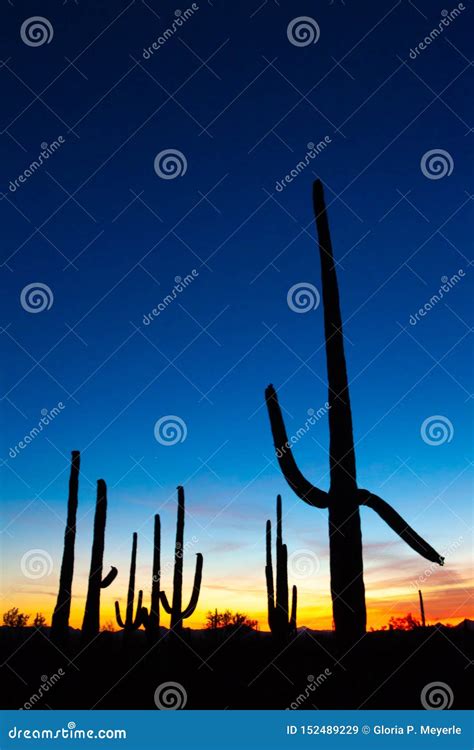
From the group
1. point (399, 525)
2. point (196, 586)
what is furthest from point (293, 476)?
point (196, 586)

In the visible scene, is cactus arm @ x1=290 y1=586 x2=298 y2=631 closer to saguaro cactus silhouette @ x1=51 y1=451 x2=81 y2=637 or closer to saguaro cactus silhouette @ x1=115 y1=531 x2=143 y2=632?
saguaro cactus silhouette @ x1=115 y1=531 x2=143 y2=632

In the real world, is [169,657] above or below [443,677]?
below

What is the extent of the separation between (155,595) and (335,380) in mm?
13305

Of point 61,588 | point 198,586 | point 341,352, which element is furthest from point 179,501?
point 341,352

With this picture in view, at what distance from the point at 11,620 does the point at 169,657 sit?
24.2 m

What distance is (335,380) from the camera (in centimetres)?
694

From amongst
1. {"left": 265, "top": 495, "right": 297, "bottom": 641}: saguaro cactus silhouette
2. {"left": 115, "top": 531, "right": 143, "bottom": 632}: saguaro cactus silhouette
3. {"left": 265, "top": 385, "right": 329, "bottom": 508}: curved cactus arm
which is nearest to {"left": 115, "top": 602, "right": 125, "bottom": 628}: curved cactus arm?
{"left": 115, "top": 531, "right": 143, "bottom": 632}: saguaro cactus silhouette

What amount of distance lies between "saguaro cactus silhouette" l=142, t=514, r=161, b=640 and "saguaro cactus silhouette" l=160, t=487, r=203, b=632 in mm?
419

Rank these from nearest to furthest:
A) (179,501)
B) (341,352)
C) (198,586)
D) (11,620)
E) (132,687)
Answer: (341,352)
(132,687)
(198,586)
(179,501)
(11,620)

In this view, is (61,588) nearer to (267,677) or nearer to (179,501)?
(267,677)

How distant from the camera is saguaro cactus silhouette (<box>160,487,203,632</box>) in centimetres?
1759

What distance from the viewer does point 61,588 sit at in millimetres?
13453

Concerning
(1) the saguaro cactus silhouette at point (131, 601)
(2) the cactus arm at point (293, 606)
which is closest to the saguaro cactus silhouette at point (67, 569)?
(1) the saguaro cactus silhouette at point (131, 601)

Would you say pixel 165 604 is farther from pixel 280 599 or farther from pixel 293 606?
pixel 280 599
